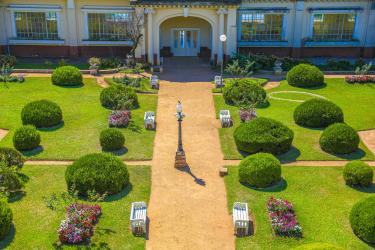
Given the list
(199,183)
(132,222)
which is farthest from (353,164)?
(132,222)

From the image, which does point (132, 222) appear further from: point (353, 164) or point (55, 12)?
point (55, 12)

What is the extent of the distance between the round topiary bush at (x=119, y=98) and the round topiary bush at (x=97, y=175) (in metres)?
8.94

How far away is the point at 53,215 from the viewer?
17.0m

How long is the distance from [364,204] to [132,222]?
789 cm

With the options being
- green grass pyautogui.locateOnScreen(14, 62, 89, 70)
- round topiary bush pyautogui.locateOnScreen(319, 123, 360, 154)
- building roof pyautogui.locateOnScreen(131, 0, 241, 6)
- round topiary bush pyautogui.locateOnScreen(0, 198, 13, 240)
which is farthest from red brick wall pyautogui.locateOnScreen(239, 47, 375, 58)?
round topiary bush pyautogui.locateOnScreen(0, 198, 13, 240)

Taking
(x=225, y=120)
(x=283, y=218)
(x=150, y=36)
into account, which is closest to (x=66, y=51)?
(x=150, y=36)

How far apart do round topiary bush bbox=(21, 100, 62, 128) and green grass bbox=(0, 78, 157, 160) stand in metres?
0.48

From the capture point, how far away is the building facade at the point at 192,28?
36.9 metres

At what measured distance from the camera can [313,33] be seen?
40.6 metres

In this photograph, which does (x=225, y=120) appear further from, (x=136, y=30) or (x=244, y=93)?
(x=136, y=30)

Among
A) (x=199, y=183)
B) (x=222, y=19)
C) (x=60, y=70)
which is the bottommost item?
(x=199, y=183)

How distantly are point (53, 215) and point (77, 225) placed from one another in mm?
1822

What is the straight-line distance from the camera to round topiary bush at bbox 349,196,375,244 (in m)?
15.2

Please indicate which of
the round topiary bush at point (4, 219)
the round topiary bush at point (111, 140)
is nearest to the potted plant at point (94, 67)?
the round topiary bush at point (111, 140)
